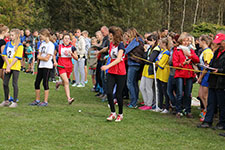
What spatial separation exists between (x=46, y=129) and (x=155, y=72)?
3654mm

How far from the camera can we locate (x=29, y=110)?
9117mm

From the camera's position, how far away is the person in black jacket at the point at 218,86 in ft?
24.3

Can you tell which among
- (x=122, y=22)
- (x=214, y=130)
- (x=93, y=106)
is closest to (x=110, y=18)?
(x=122, y=22)

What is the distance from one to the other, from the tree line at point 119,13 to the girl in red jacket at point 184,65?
33459 mm

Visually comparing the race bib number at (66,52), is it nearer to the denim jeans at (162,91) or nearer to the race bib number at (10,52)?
the race bib number at (10,52)

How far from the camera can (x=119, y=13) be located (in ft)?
147

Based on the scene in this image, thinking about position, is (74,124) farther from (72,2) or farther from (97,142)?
(72,2)

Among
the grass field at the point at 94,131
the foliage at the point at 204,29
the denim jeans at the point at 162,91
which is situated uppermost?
the foliage at the point at 204,29

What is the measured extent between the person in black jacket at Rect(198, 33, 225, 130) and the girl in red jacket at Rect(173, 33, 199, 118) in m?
0.85

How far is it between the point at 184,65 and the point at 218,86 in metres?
1.35

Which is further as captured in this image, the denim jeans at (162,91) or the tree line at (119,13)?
the tree line at (119,13)

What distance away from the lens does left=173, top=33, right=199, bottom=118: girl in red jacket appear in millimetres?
8453

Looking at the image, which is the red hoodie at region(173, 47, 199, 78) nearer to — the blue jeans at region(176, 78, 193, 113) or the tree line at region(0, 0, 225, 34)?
the blue jeans at region(176, 78, 193, 113)

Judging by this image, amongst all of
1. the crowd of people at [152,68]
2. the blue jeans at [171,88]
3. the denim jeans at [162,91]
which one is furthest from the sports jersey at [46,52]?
the blue jeans at [171,88]
